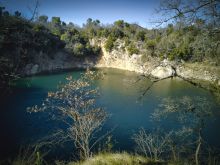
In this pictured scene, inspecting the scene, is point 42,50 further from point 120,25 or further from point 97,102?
point 97,102

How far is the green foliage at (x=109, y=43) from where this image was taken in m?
59.8

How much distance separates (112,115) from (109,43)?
3795cm

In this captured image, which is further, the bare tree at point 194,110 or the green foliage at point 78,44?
the green foliage at point 78,44

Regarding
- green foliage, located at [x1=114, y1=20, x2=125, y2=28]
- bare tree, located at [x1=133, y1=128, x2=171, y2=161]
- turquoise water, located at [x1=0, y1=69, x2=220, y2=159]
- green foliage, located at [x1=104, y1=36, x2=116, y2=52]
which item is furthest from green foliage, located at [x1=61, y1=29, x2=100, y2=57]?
bare tree, located at [x1=133, y1=128, x2=171, y2=161]

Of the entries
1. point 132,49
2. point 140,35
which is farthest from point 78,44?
point 140,35

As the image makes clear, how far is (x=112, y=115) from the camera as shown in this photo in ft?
80.4

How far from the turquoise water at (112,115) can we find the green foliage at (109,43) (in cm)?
2226

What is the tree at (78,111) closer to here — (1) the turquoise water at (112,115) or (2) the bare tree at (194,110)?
(1) the turquoise water at (112,115)

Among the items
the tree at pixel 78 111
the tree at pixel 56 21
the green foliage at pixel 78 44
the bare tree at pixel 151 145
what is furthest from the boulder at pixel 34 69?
the tree at pixel 78 111

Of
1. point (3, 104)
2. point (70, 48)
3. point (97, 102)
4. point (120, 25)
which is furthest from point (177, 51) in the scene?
point (120, 25)

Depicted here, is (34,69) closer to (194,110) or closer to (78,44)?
(78,44)

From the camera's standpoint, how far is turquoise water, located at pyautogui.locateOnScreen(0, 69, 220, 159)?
18172 millimetres

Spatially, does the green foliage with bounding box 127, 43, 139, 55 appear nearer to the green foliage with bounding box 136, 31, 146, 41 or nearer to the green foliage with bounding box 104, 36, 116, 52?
the green foliage with bounding box 136, 31, 146, 41

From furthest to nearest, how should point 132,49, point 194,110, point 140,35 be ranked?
point 140,35, point 132,49, point 194,110
